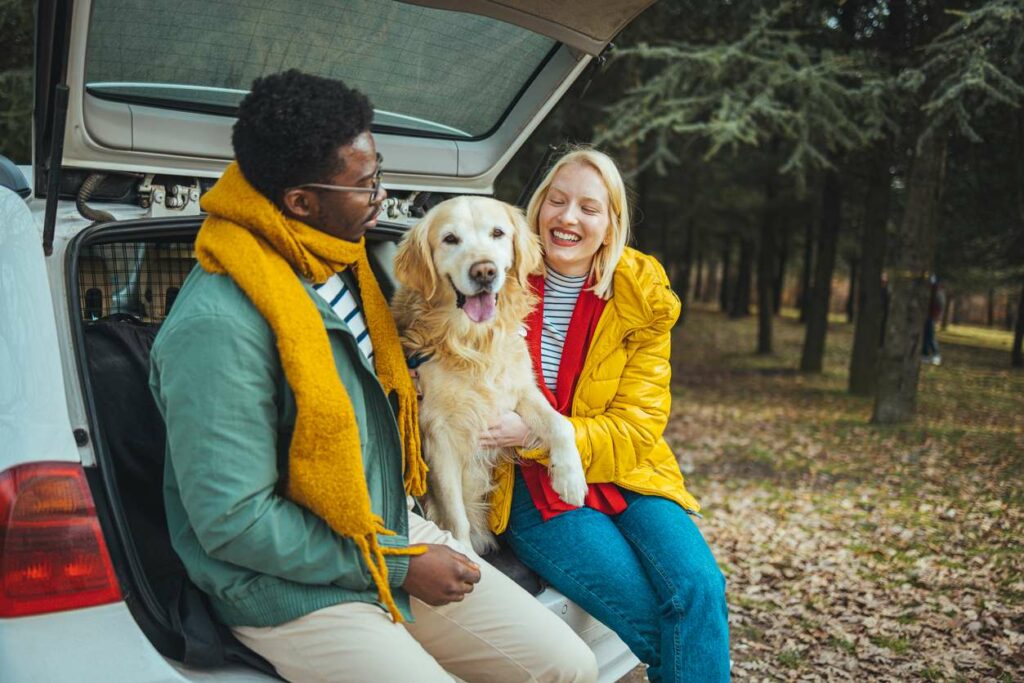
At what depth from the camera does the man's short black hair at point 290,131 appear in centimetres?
197

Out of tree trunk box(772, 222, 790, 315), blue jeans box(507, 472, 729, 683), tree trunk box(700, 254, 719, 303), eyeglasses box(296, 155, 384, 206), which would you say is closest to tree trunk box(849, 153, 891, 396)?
tree trunk box(772, 222, 790, 315)

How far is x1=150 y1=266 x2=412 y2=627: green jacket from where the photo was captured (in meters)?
1.84

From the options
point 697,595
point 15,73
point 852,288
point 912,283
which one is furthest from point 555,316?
point 852,288

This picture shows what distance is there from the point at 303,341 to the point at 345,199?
0.40m

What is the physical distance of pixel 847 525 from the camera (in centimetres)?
661

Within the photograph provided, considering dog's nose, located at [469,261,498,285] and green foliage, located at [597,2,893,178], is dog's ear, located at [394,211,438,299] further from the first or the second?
green foliage, located at [597,2,893,178]

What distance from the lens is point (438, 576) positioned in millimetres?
2141

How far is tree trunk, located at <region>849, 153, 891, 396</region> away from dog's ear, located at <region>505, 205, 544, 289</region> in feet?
35.4

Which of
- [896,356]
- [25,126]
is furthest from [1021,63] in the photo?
[25,126]

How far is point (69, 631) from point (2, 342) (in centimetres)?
68

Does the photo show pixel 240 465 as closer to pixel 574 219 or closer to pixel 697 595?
pixel 697 595

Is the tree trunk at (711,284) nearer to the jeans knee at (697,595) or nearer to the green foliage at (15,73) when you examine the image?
the green foliage at (15,73)

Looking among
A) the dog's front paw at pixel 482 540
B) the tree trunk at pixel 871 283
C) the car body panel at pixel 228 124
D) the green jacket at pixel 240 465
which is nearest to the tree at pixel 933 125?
the tree trunk at pixel 871 283

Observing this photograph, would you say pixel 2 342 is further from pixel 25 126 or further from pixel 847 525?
pixel 25 126
